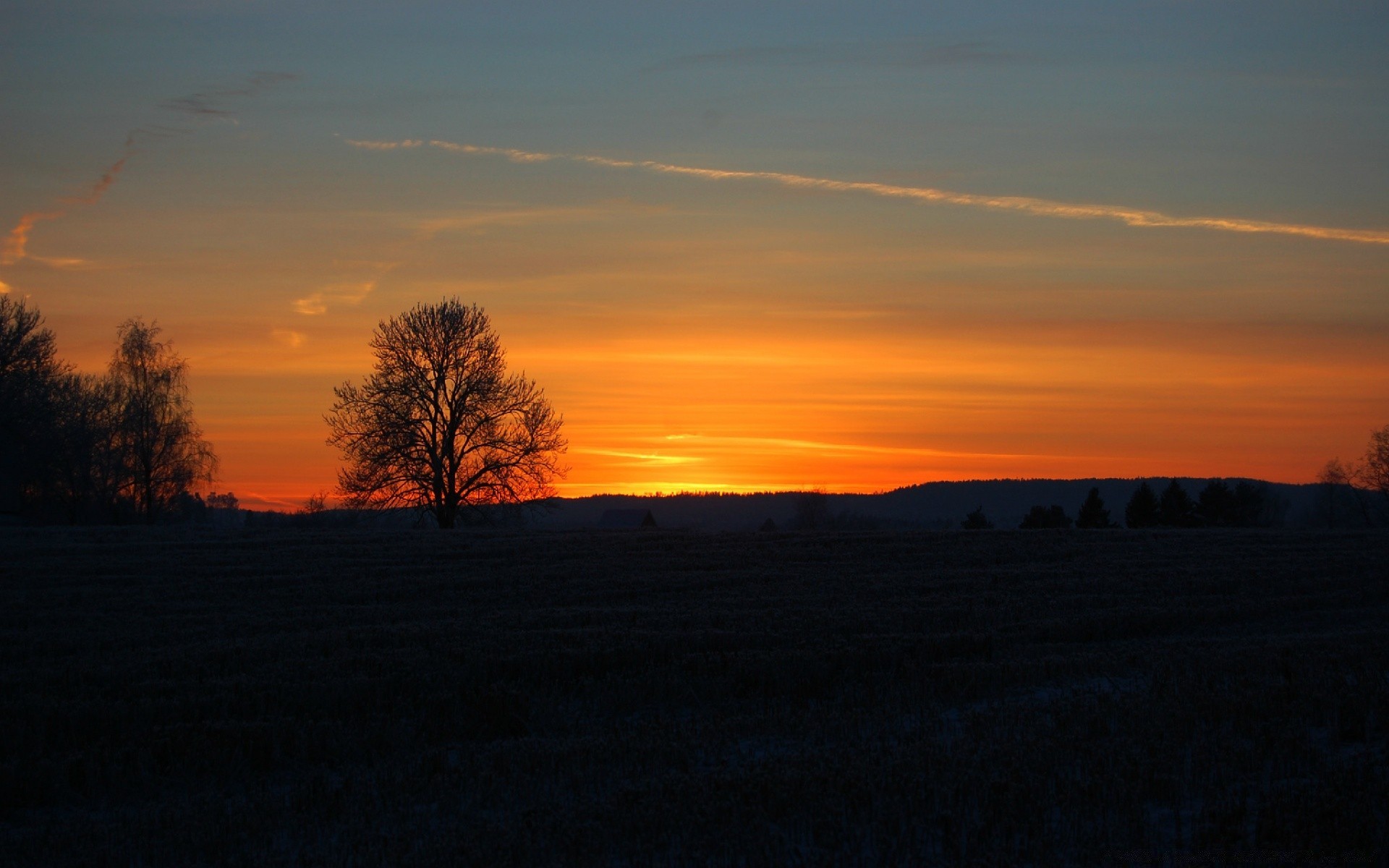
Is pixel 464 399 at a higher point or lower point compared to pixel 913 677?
higher

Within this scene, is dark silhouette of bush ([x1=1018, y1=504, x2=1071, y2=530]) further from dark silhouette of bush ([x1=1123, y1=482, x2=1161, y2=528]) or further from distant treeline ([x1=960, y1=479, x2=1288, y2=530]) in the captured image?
dark silhouette of bush ([x1=1123, y1=482, x2=1161, y2=528])

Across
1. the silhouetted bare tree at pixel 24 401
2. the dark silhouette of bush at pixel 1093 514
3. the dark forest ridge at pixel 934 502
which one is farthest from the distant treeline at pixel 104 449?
the dark forest ridge at pixel 934 502

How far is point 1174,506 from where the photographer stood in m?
62.2

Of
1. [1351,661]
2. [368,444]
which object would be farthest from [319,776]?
[368,444]

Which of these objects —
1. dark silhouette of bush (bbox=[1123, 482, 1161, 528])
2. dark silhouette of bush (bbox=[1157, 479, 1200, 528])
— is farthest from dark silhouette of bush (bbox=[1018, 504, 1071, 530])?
dark silhouette of bush (bbox=[1157, 479, 1200, 528])

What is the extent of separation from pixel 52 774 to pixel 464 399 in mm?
36301

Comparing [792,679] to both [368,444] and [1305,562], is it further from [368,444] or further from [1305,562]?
[368,444]

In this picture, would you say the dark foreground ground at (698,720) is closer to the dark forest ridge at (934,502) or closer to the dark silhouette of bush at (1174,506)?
the dark silhouette of bush at (1174,506)

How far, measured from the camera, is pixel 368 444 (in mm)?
44250

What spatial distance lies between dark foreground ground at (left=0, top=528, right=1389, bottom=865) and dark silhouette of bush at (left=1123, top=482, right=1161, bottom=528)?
43298 mm

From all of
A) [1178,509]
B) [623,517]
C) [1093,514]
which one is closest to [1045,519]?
[1093,514]

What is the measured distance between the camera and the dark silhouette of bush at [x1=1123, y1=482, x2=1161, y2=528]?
203 feet

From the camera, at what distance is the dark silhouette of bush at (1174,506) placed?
6075 cm

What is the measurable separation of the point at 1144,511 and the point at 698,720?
5804 cm
